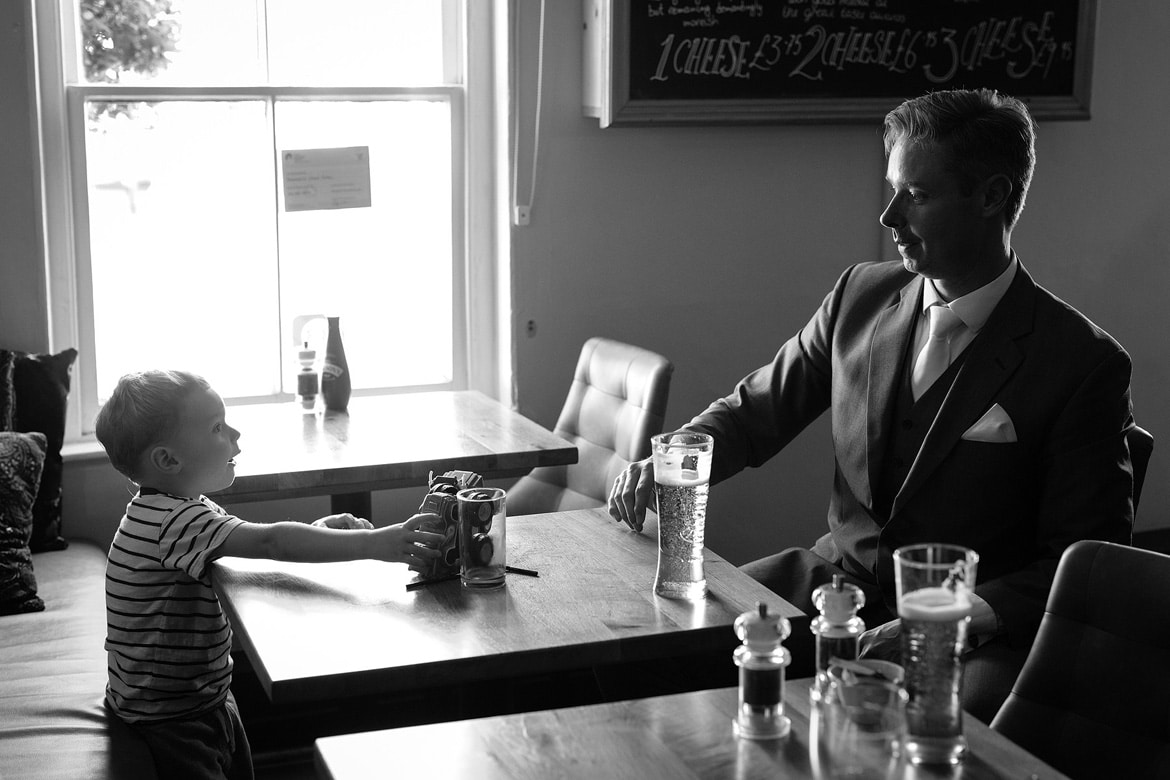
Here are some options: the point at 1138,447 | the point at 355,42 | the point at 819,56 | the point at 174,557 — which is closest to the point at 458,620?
the point at 174,557

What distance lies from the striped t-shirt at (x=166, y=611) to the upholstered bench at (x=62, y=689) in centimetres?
8

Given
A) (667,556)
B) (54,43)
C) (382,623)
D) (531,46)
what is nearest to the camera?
(382,623)

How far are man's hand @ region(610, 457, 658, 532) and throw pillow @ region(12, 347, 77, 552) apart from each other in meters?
1.62

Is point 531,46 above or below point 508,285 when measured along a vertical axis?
above

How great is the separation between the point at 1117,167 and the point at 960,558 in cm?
315

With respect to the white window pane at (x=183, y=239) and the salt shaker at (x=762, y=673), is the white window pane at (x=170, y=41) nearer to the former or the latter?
the white window pane at (x=183, y=239)

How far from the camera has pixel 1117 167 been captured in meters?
3.97

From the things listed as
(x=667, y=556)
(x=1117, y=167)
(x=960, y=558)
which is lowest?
(x=667, y=556)

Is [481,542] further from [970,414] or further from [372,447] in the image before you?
[372,447]

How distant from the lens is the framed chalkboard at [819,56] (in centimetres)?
330

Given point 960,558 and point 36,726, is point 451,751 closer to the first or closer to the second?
point 960,558

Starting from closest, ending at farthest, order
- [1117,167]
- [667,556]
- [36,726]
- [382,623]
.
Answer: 1. [382,623]
2. [667,556]
3. [36,726]
4. [1117,167]

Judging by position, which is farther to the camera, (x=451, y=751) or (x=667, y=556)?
(x=667, y=556)

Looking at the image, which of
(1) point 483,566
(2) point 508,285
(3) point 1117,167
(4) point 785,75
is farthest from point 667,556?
(3) point 1117,167
